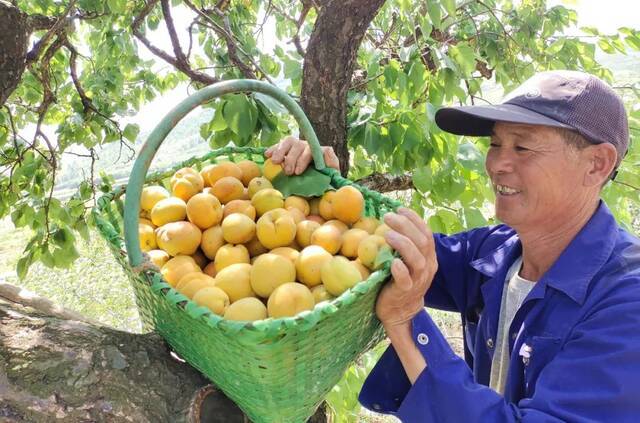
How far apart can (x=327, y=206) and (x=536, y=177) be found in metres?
0.57

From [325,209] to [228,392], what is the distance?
1.83 feet

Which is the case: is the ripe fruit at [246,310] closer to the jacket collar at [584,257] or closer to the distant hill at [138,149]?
the distant hill at [138,149]

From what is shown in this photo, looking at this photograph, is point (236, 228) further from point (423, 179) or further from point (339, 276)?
point (423, 179)

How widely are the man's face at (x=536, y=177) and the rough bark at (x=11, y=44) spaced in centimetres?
155

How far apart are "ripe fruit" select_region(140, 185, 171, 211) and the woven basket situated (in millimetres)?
141

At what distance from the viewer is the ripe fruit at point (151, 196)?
4.53 feet

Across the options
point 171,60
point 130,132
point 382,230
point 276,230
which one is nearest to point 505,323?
point 382,230

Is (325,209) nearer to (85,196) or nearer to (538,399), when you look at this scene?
(538,399)

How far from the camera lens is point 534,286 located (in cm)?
135

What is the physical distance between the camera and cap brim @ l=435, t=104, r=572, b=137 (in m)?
1.29

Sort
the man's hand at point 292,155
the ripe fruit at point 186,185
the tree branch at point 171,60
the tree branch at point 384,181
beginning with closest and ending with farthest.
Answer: the ripe fruit at point 186,185 → the man's hand at point 292,155 → the tree branch at point 384,181 → the tree branch at point 171,60

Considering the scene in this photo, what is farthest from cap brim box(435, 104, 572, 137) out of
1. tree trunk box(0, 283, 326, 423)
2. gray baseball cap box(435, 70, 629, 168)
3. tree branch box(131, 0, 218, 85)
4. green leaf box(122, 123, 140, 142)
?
green leaf box(122, 123, 140, 142)

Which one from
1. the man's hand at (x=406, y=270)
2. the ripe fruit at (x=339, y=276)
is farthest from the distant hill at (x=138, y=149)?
the man's hand at (x=406, y=270)

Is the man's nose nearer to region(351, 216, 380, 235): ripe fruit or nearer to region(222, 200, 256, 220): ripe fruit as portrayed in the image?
region(351, 216, 380, 235): ripe fruit
